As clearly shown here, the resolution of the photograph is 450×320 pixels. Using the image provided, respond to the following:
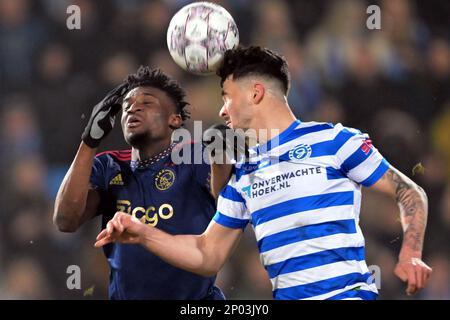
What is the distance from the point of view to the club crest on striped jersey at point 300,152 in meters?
2.25

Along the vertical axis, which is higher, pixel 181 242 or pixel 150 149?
pixel 150 149

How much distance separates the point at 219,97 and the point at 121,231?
8.26ft

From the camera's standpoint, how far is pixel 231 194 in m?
2.36

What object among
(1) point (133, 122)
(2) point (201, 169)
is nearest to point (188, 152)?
(2) point (201, 169)

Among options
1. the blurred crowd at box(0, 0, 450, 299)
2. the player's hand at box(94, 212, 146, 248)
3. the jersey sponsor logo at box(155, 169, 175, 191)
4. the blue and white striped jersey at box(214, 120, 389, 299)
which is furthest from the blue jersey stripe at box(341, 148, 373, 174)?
the blurred crowd at box(0, 0, 450, 299)

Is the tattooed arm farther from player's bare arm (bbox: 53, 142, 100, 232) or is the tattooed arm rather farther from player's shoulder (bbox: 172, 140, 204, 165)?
player's bare arm (bbox: 53, 142, 100, 232)

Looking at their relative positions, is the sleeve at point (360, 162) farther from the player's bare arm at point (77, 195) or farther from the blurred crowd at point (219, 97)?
the blurred crowd at point (219, 97)

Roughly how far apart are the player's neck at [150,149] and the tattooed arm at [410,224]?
1041 millimetres

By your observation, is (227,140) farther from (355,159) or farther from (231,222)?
(355,159)

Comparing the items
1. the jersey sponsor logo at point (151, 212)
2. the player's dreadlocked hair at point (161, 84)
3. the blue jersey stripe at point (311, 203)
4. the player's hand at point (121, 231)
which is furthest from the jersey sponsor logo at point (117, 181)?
the blue jersey stripe at point (311, 203)

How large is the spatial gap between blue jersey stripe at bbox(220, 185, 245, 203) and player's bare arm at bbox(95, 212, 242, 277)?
0.10 metres
